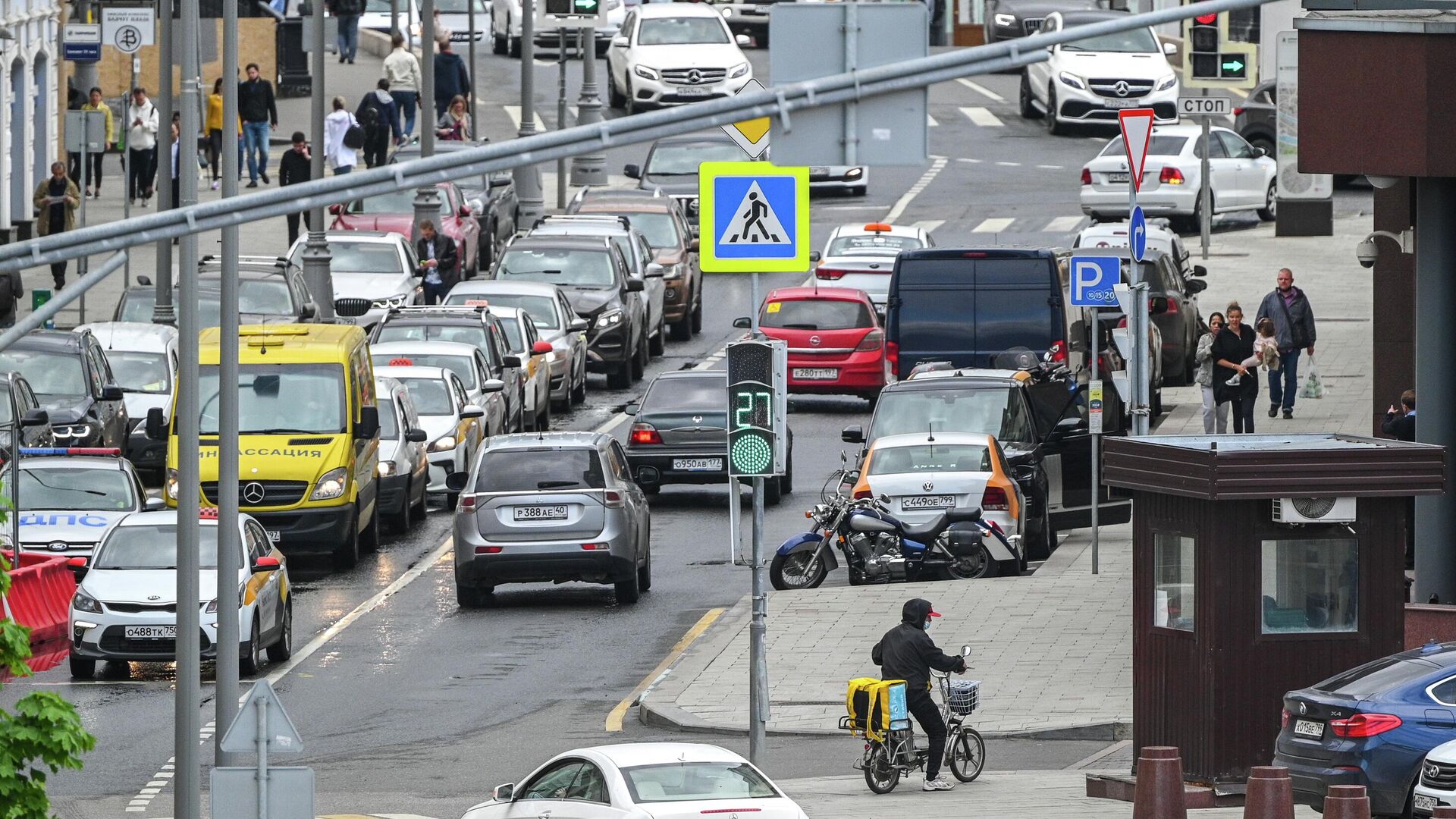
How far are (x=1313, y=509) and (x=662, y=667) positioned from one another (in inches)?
298

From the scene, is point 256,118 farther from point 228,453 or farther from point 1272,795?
point 1272,795

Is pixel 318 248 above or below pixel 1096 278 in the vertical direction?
above

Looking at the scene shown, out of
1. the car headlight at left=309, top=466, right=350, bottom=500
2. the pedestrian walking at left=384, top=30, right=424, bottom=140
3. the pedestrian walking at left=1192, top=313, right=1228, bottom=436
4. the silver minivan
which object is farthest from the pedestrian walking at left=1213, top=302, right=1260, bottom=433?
the pedestrian walking at left=384, top=30, right=424, bottom=140

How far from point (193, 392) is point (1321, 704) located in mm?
7030

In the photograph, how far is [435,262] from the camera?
39.7m

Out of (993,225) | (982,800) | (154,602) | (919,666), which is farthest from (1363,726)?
(993,225)

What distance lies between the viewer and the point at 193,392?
675 inches

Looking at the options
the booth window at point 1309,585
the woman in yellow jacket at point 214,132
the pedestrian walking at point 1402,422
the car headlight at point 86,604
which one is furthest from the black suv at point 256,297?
the booth window at point 1309,585

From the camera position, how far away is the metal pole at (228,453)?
1730 centimetres

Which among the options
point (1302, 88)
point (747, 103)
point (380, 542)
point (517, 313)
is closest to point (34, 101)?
point (517, 313)

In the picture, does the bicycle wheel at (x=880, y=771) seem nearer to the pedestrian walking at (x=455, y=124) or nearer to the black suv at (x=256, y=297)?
the black suv at (x=256, y=297)

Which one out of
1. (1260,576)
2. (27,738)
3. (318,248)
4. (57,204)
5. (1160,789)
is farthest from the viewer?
(57,204)

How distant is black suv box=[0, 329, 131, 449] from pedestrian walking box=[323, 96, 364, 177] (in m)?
16.6

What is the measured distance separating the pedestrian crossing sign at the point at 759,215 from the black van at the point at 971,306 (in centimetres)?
1415
